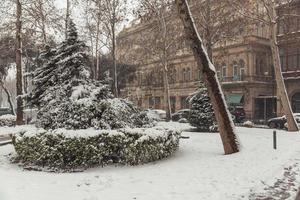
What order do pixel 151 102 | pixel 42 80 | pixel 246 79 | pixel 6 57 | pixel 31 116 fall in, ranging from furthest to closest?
pixel 151 102
pixel 246 79
pixel 6 57
pixel 31 116
pixel 42 80

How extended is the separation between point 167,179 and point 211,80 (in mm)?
5108

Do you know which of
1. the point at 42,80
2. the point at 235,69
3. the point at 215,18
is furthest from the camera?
the point at 235,69

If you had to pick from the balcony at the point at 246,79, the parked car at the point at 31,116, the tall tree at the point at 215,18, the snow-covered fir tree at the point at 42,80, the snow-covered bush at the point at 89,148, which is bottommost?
the snow-covered bush at the point at 89,148

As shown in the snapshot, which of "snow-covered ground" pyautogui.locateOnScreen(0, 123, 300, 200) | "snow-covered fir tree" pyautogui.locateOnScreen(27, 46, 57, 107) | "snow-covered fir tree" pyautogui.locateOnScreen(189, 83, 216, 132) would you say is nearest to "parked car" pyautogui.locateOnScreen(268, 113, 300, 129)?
"snow-covered fir tree" pyautogui.locateOnScreen(189, 83, 216, 132)

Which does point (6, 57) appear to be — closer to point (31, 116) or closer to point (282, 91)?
point (31, 116)

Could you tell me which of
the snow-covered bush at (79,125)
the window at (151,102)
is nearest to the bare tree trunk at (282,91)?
the snow-covered bush at (79,125)

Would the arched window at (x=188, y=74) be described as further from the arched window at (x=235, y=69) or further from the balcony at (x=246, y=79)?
the arched window at (x=235, y=69)

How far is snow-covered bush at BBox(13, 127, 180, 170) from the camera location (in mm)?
12492

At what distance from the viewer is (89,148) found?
491 inches

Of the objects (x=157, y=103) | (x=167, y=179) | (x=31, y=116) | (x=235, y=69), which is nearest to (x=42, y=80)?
(x=167, y=179)

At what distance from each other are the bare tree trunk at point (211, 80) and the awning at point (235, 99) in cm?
3262

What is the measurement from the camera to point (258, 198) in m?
9.19

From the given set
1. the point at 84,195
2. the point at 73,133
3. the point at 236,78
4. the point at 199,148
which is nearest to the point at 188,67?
the point at 236,78

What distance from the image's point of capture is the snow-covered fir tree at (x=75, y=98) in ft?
46.5
